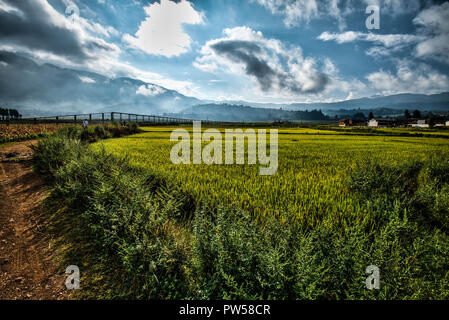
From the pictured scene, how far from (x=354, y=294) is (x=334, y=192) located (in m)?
3.09

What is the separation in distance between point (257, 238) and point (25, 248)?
3824 mm

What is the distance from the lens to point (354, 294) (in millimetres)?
1723

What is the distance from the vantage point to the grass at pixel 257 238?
180 centimetres

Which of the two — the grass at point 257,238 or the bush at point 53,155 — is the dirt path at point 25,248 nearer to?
the grass at point 257,238

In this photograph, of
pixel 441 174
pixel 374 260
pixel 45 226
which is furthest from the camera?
pixel 441 174

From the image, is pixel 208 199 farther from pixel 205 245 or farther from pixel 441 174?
pixel 441 174

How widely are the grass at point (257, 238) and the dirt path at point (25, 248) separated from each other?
25 centimetres

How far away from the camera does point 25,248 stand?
314 centimetres

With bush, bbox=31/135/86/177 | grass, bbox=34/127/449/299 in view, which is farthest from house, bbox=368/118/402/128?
bush, bbox=31/135/86/177

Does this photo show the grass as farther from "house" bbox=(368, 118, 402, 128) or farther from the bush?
"house" bbox=(368, 118, 402, 128)

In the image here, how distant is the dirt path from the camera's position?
2.38 m

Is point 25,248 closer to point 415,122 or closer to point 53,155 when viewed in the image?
point 53,155

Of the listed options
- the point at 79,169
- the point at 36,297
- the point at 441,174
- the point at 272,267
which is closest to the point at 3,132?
the point at 79,169

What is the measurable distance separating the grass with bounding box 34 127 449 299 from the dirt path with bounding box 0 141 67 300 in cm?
25
